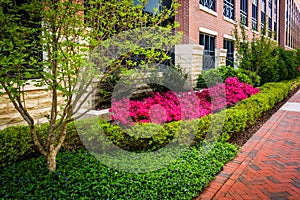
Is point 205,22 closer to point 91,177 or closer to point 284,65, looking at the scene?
point 284,65

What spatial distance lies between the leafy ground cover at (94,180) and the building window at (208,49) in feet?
32.5

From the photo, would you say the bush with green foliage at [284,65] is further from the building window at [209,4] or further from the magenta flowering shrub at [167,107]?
the magenta flowering shrub at [167,107]

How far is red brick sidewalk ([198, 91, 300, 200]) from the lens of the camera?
12.9ft


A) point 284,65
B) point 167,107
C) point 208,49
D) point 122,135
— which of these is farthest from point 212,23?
point 122,135

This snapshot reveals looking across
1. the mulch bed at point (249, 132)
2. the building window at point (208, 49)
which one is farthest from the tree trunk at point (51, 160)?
the building window at point (208, 49)

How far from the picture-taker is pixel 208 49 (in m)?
14.9

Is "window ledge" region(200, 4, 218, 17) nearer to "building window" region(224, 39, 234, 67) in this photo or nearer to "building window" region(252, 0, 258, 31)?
Result: "building window" region(224, 39, 234, 67)

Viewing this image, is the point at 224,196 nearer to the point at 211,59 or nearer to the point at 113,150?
the point at 113,150

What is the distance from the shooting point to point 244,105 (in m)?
7.43

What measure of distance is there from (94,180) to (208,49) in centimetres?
→ 1259

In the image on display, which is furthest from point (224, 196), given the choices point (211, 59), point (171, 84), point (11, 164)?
point (211, 59)

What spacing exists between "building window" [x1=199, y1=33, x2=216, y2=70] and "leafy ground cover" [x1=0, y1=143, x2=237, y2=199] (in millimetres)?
9919

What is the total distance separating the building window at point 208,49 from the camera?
13.7 metres

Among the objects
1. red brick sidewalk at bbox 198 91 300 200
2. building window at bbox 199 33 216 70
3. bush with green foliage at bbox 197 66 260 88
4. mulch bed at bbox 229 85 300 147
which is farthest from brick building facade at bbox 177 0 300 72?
red brick sidewalk at bbox 198 91 300 200
